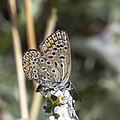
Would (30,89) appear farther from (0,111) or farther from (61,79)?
(61,79)

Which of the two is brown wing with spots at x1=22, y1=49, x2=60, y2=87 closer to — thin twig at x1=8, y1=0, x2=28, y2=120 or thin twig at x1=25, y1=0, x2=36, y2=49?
thin twig at x1=8, y1=0, x2=28, y2=120

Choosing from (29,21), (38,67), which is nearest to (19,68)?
(29,21)

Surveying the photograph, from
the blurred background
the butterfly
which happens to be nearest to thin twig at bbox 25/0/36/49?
the blurred background

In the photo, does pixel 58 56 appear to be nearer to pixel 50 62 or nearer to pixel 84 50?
pixel 50 62

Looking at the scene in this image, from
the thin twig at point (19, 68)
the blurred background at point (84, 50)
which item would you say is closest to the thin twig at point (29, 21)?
the thin twig at point (19, 68)

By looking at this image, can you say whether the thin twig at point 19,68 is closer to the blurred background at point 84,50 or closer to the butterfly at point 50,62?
the blurred background at point 84,50
